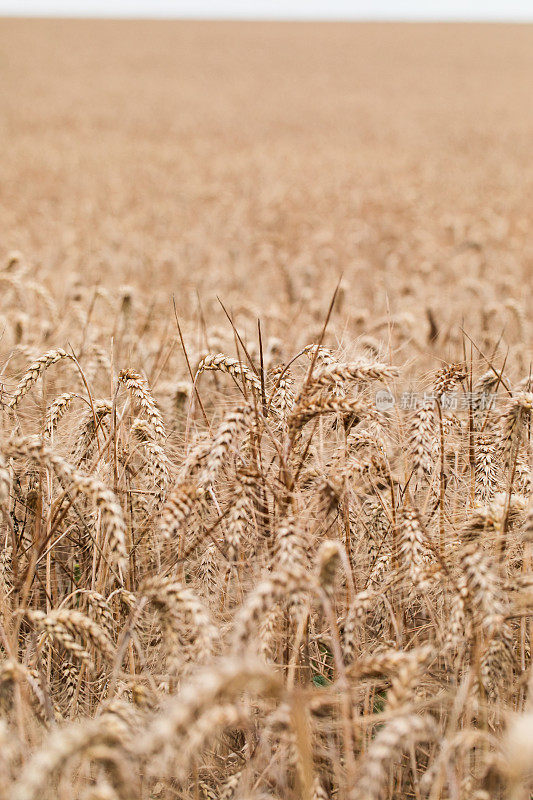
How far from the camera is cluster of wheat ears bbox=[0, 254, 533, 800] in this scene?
95 centimetres

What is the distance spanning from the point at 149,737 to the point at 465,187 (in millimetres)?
9904

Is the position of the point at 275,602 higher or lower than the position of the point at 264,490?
lower

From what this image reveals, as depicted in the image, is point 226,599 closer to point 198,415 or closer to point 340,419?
point 340,419

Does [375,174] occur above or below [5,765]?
above

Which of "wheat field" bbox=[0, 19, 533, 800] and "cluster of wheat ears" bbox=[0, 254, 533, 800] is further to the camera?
"wheat field" bbox=[0, 19, 533, 800]

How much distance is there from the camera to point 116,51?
3158cm

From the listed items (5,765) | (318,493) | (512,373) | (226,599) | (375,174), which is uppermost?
(375,174)

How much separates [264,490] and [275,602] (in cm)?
24

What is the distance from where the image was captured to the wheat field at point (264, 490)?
106cm

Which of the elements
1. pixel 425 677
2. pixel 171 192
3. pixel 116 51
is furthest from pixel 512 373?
pixel 116 51

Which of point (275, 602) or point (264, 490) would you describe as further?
point (264, 490)

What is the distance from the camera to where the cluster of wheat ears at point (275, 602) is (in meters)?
0.95

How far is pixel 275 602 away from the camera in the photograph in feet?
4.06

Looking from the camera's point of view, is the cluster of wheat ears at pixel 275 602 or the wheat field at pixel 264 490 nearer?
the cluster of wheat ears at pixel 275 602
